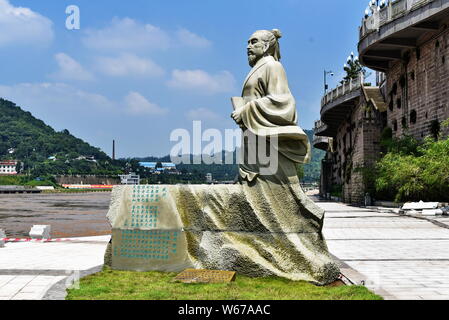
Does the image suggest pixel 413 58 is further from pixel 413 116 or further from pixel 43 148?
pixel 43 148

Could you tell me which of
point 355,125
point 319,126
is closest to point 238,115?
point 355,125

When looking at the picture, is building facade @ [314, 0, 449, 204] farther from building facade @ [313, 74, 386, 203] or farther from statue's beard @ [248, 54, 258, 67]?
statue's beard @ [248, 54, 258, 67]

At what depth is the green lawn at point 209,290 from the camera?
534cm

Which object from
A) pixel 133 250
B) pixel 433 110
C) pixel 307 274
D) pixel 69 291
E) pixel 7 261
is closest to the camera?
pixel 69 291

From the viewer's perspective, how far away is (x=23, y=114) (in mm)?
155750

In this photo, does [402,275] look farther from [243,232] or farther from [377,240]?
[377,240]

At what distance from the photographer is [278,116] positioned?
21.9 ft

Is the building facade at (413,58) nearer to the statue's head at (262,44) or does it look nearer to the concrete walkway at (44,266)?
the statue's head at (262,44)

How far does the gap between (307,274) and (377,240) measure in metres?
6.88

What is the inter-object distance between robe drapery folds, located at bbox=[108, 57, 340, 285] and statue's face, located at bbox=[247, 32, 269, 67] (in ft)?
0.42

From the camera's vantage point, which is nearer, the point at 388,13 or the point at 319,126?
the point at 388,13

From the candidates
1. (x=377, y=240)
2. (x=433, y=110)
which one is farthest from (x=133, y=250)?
(x=433, y=110)

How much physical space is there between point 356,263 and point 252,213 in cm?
309
